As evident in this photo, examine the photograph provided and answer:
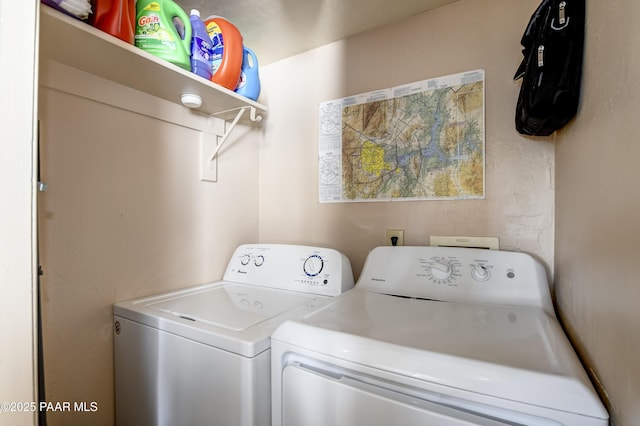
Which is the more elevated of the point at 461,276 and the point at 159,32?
the point at 159,32

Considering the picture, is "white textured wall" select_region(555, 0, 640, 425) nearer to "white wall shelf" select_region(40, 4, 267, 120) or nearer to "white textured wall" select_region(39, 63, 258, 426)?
"white wall shelf" select_region(40, 4, 267, 120)

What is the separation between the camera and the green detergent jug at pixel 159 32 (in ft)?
3.35

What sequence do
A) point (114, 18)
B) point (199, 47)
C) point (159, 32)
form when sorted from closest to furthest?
point (114, 18) → point (159, 32) → point (199, 47)

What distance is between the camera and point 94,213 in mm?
1103

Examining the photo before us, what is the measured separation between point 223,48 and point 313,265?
104 cm

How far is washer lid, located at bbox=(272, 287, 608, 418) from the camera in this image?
531 millimetres

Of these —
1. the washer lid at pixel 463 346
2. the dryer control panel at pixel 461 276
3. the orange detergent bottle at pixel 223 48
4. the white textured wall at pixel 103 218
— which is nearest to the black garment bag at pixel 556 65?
the dryer control panel at pixel 461 276

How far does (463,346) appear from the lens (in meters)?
0.67

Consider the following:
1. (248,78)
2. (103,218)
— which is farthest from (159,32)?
(103,218)

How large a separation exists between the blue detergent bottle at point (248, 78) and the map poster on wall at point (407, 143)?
398 mm

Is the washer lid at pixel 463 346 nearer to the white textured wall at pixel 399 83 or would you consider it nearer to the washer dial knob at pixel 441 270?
the washer dial knob at pixel 441 270

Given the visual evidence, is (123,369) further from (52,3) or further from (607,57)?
(607,57)

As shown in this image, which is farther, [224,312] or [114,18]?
[224,312]

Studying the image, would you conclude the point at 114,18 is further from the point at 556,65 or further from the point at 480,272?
the point at 480,272
